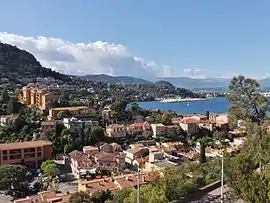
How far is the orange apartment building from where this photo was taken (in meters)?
46.2

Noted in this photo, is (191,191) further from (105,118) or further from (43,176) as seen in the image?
(105,118)

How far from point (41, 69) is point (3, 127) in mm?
71373

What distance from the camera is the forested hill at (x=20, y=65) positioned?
319ft

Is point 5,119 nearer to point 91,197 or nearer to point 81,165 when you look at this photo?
point 81,165

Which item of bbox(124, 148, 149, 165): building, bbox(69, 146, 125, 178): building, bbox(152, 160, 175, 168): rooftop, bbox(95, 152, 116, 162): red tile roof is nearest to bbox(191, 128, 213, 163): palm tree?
bbox(124, 148, 149, 165): building

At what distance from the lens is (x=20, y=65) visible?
10206cm

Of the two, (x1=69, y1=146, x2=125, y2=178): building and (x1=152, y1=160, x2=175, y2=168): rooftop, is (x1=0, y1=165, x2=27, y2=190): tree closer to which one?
(x1=69, y1=146, x2=125, y2=178): building

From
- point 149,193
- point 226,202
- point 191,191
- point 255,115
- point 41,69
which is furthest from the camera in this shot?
point 41,69

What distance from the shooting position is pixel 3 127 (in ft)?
115

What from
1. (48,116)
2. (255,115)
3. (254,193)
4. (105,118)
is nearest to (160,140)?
(105,118)

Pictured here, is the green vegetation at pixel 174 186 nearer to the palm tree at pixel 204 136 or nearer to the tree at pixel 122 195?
the tree at pixel 122 195

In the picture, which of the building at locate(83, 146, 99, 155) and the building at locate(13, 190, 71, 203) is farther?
the building at locate(83, 146, 99, 155)

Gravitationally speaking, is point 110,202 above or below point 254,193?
below

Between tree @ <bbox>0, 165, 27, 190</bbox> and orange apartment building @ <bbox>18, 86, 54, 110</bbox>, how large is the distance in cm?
2140
